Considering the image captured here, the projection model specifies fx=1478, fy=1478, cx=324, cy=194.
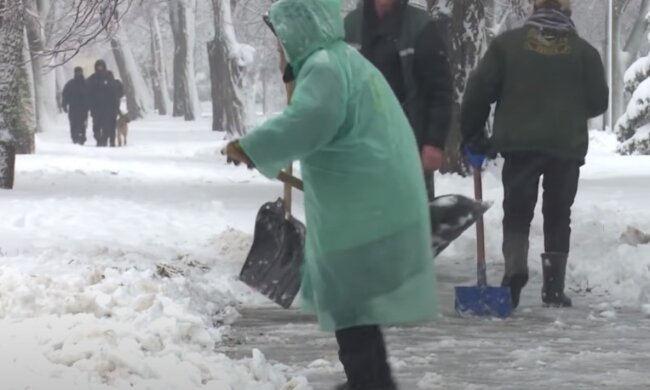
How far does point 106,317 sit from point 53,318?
1.04 ft

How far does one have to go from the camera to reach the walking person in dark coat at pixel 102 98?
35.3m

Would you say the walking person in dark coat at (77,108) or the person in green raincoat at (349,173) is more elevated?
the person in green raincoat at (349,173)

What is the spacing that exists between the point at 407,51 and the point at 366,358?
2756 mm

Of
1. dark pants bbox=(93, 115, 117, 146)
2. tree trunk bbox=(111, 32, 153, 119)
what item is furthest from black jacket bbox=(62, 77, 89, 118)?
tree trunk bbox=(111, 32, 153, 119)

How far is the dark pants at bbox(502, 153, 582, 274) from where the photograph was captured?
27.6ft

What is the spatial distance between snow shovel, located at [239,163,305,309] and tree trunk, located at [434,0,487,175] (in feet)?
40.0

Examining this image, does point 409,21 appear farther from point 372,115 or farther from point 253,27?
point 253,27

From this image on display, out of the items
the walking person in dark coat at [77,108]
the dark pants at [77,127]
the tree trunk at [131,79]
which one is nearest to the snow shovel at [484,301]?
the walking person in dark coat at [77,108]

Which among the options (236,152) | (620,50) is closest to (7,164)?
(236,152)

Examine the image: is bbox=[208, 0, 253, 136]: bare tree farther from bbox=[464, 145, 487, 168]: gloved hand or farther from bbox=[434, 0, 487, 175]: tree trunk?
bbox=[464, 145, 487, 168]: gloved hand

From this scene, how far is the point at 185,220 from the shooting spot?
1339cm

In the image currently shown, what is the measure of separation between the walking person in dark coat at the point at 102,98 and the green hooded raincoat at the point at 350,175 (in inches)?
1208

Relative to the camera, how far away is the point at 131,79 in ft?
182

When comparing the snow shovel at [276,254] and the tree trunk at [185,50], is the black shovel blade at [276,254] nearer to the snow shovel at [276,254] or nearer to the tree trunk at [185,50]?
the snow shovel at [276,254]
